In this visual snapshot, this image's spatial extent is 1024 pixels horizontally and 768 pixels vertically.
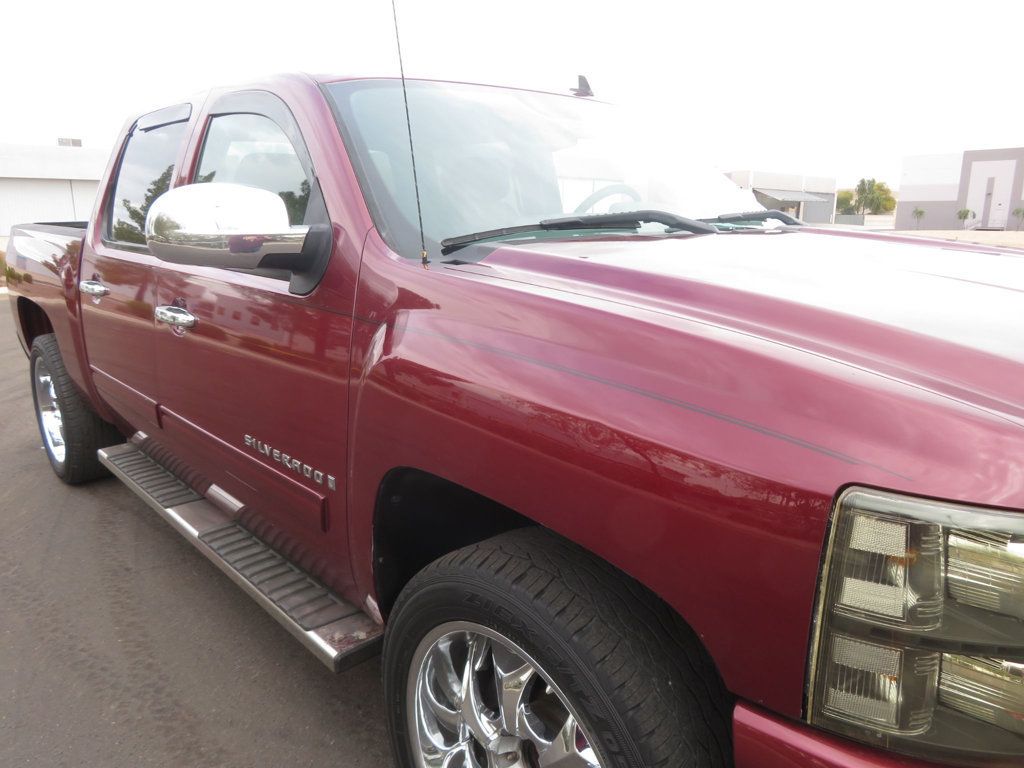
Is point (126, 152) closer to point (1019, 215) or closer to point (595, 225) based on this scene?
point (595, 225)

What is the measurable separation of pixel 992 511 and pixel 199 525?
251 centimetres

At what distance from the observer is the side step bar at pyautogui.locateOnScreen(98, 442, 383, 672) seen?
81.6 inches

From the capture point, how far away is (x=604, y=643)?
1.38 metres

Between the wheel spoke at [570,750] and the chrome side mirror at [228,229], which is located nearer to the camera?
the wheel spoke at [570,750]

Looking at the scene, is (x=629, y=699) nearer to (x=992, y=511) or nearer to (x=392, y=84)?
(x=992, y=511)

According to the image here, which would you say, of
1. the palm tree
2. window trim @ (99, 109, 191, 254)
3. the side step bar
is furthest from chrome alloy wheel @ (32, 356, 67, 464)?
the palm tree

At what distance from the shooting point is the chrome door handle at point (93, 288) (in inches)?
131

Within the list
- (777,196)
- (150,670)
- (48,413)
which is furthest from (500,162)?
(48,413)

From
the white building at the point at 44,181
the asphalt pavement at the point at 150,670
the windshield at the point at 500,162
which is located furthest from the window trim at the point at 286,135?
the white building at the point at 44,181

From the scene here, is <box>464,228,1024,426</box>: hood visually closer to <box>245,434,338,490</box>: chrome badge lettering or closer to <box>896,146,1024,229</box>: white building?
<box>245,434,338,490</box>: chrome badge lettering

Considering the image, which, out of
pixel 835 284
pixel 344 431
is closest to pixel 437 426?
pixel 344 431

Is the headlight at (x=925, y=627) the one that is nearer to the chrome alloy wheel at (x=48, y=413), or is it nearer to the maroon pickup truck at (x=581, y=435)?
the maroon pickup truck at (x=581, y=435)

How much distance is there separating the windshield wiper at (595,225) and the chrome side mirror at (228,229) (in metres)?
0.40

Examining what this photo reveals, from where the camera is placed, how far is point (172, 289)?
8.95 ft
